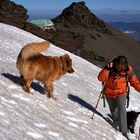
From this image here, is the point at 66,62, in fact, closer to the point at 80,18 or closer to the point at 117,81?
the point at 117,81

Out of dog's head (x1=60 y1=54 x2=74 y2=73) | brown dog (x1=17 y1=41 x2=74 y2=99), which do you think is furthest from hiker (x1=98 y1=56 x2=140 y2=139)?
brown dog (x1=17 y1=41 x2=74 y2=99)

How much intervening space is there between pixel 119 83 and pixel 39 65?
2395 mm

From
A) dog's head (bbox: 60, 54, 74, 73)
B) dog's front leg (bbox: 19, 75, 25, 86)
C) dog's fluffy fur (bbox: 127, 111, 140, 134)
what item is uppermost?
dog's head (bbox: 60, 54, 74, 73)

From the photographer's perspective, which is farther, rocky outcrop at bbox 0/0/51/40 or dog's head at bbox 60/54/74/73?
rocky outcrop at bbox 0/0/51/40

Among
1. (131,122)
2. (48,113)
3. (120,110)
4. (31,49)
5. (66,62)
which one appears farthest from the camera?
(131,122)

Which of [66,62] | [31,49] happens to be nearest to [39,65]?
[31,49]

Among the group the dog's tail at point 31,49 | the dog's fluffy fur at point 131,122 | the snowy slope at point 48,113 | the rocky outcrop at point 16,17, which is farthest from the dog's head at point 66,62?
the rocky outcrop at point 16,17

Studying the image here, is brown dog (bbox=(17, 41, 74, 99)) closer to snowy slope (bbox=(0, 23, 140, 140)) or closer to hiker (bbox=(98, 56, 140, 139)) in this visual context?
snowy slope (bbox=(0, 23, 140, 140))

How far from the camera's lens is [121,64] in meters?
12.9

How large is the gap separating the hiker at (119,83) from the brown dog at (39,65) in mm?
1354

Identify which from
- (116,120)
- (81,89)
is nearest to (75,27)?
(81,89)

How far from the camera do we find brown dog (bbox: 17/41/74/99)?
41.6 ft

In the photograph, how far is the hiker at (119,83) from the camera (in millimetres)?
13109

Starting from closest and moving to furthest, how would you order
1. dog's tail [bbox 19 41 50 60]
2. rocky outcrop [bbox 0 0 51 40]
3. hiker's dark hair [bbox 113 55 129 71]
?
1. dog's tail [bbox 19 41 50 60]
2. hiker's dark hair [bbox 113 55 129 71]
3. rocky outcrop [bbox 0 0 51 40]
